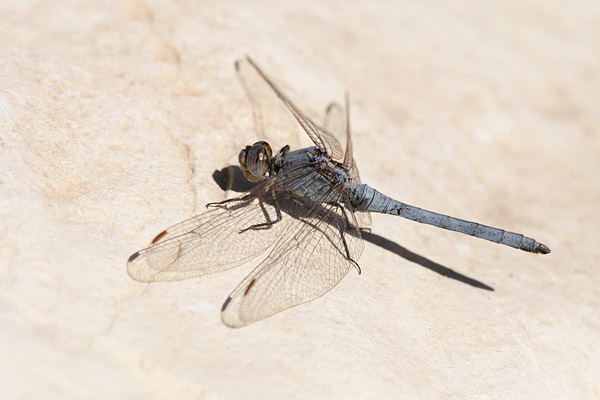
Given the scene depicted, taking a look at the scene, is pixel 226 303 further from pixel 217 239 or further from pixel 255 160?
pixel 255 160

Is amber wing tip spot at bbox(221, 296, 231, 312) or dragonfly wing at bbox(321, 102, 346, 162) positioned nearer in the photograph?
amber wing tip spot at bbox(221, 296, 231, 312)

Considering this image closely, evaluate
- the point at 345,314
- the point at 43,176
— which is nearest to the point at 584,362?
the point at 345,314

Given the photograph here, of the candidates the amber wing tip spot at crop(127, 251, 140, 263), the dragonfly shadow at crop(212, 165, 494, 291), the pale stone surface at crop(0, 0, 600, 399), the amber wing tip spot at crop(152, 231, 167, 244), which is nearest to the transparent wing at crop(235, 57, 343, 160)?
the pale stone surface at crop(0, 0, 600, 399)

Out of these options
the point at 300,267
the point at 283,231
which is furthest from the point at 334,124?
the point at 300,267

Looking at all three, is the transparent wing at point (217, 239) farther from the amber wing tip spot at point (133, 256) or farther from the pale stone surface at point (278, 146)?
the pale stone surface at point (278, 146)

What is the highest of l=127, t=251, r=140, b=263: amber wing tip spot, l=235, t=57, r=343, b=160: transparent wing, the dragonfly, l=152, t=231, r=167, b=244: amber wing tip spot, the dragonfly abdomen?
l=235, t=57, r=343, b=160: transparent wing

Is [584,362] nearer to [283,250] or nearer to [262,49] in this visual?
[283,250]

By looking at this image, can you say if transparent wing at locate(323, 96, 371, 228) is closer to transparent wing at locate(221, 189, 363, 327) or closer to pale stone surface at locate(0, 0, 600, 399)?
pale stone surface at locate(0, 0, 600, 399)
